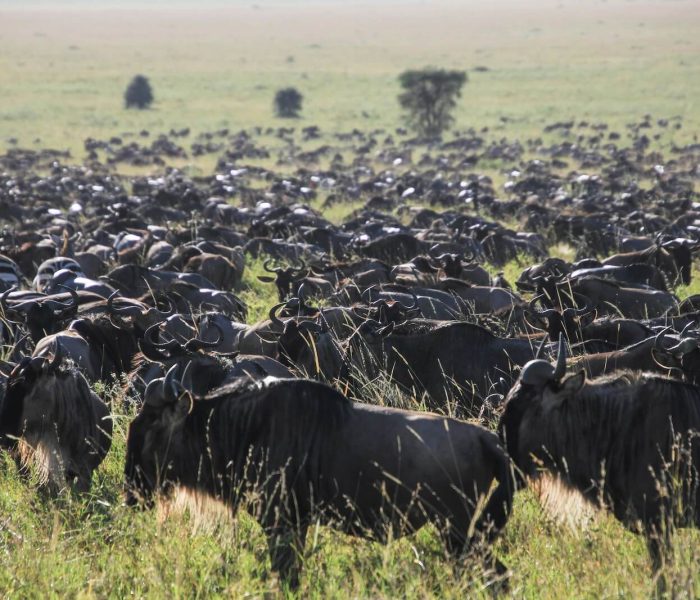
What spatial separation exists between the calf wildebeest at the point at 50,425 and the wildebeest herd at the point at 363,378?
1 cm

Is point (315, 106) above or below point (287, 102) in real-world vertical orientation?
below

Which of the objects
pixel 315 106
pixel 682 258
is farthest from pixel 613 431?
pixel 315 106

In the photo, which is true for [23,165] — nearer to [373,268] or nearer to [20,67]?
[373,268]

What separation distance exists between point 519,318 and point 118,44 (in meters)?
116

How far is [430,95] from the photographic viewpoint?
172 feet

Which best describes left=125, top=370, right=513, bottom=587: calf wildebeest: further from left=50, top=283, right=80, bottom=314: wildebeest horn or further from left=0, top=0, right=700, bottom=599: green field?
left=50, top=283, right=80, bottom=314: wildebeest horn

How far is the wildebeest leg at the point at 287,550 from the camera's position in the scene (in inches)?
177

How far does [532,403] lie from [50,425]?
279 centimetres

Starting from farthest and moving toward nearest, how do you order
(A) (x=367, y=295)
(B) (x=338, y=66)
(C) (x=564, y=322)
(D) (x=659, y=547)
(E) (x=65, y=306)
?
(B) (x=338, y=66), (A) (x=367, y=295), (E) (x=65, y=306), (C) (x=564, y=322), (D) (x=659, y=547)

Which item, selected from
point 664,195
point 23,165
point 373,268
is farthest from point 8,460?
point 23,165

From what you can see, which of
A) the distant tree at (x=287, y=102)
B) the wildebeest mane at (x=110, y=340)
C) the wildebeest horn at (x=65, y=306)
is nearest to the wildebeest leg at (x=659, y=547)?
the wildebeest mane at (x=110, y=340)

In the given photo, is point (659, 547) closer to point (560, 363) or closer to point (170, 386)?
point (560, 363)

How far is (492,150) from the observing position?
4291cm

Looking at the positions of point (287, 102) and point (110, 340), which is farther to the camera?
point (287, 102)
